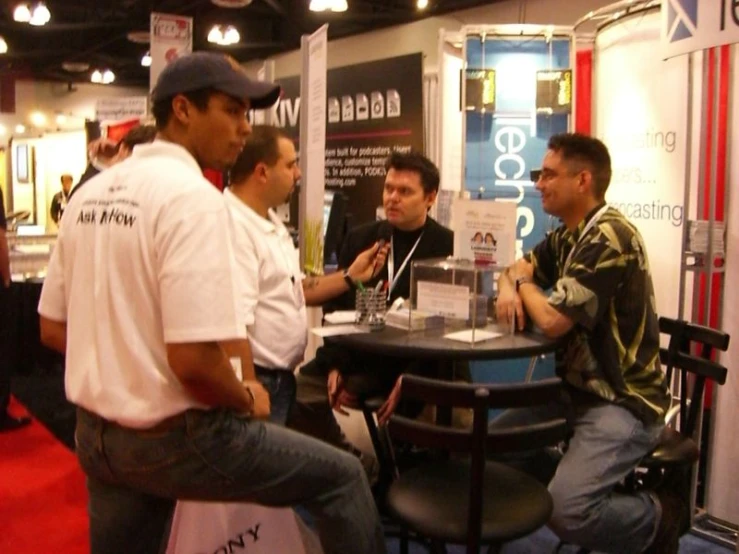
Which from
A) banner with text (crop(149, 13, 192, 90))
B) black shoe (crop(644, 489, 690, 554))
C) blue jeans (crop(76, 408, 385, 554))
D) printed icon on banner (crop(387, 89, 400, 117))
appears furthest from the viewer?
banner with text (crop(149, 13, 192, 90))

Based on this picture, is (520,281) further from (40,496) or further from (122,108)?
(122,108)

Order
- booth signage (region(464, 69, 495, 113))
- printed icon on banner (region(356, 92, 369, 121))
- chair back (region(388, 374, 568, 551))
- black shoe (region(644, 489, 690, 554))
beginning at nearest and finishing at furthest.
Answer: chair back (region(388, 374, 568, 551)) → black shoe (region(644, 489, 690, 554)) → booth signage (region(464, 69, 495, 113)) → printed icon on banner (region(356, 92, 369, 121))

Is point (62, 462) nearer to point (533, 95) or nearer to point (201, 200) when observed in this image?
point (201, 200)

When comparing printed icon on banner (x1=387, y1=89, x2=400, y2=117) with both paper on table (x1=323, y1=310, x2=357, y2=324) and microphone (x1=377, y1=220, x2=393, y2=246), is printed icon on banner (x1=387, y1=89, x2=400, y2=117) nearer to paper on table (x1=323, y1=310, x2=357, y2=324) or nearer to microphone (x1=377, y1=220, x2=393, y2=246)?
microphone (x1=377, y1=220, x2=393, y2=246)

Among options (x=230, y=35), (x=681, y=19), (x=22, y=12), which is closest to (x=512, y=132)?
(x=681, y=19)

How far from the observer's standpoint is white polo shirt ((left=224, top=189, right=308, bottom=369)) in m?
1.87

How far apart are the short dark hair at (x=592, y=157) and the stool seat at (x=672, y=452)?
769 millimetres

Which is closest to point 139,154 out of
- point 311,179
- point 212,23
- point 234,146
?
point 234,146

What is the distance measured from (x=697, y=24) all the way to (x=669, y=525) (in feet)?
5.07

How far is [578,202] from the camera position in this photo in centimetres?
235

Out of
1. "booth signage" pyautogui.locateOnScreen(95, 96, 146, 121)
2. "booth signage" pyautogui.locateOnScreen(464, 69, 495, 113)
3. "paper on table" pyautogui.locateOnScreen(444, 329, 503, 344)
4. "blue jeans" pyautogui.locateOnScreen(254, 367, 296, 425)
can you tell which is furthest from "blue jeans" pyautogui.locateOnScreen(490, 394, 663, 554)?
"booth signage" pyautogui.locateOnScreen(95, 96, 146, 121)

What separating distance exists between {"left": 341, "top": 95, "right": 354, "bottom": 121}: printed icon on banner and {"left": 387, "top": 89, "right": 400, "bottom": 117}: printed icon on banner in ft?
2.01

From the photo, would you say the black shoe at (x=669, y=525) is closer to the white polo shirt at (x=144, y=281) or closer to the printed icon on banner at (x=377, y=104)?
the white polo shirt at (x=144, y=281)

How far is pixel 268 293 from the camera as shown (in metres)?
1.94
